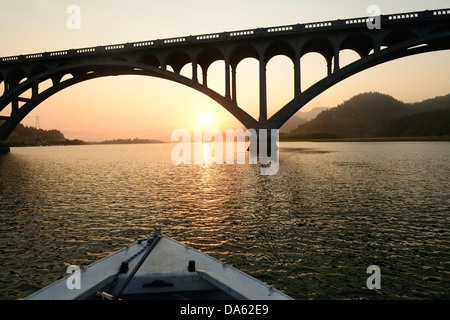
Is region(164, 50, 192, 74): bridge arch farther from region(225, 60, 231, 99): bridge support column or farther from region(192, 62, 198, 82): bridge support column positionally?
region(225, 60, 231, 99): bridge support column

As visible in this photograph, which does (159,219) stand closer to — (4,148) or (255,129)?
(255,129)

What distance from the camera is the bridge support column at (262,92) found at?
45.3 metres

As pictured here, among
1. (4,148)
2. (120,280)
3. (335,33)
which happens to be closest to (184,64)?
(335,33)

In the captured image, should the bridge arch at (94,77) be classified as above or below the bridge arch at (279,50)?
below

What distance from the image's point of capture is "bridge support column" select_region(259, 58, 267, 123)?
149 ft

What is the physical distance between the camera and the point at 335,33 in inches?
1620

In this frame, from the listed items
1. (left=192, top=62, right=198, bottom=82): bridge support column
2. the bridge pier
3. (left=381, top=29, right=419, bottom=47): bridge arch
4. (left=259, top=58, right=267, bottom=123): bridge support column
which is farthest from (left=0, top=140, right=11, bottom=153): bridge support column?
(left=381, top=29, right=419, bottom=47): bridge arch

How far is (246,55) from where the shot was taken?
5162cm

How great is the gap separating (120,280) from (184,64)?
2289 inches
